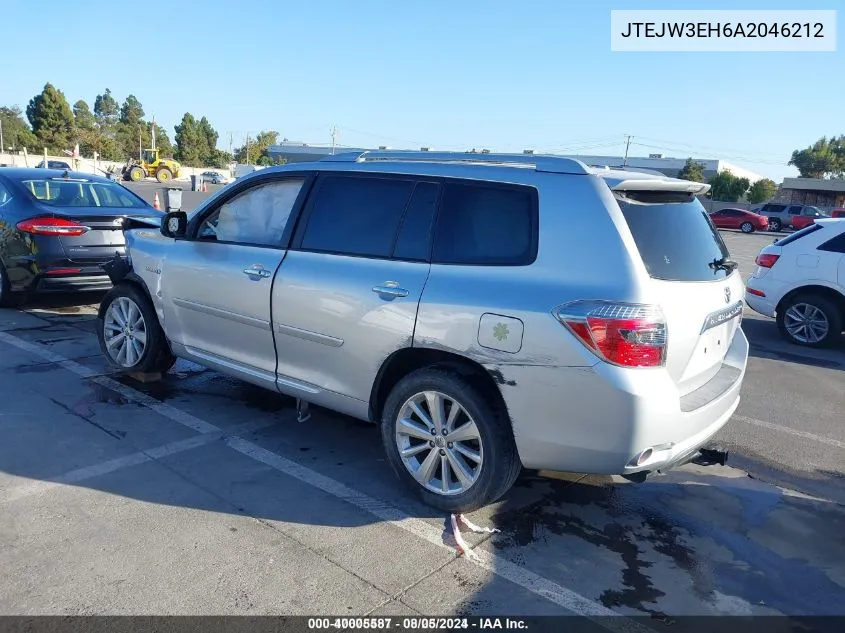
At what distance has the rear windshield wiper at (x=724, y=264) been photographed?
368 cm

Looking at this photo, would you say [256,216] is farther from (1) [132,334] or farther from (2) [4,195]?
(2) [4,195]

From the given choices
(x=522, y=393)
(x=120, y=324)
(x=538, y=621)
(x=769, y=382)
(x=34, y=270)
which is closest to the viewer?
(x=538, y=621)

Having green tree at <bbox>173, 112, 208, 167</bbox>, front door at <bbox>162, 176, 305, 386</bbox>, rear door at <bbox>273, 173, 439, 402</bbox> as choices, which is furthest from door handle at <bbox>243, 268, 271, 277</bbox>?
green tree at <bbox>173, 112, 208, 167</bbox>

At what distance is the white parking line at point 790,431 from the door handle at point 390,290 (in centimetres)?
328

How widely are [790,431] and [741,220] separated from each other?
3661 cm

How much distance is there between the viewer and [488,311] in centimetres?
328

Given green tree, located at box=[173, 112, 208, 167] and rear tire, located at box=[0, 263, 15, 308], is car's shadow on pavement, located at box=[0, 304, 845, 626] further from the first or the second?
green tree, located at box=[173, 112, 208, 167]

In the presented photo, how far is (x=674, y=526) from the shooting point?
142 inches

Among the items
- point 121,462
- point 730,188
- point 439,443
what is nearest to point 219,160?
point 730,188

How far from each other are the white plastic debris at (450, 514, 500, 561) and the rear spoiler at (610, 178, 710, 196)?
6.02 ft

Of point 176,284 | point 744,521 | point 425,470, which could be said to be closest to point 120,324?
point 176,284

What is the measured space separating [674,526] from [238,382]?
3557 millimetres

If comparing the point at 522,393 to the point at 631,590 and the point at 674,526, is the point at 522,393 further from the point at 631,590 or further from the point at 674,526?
the point at 674,526

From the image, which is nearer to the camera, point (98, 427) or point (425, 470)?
point (425, 470)
